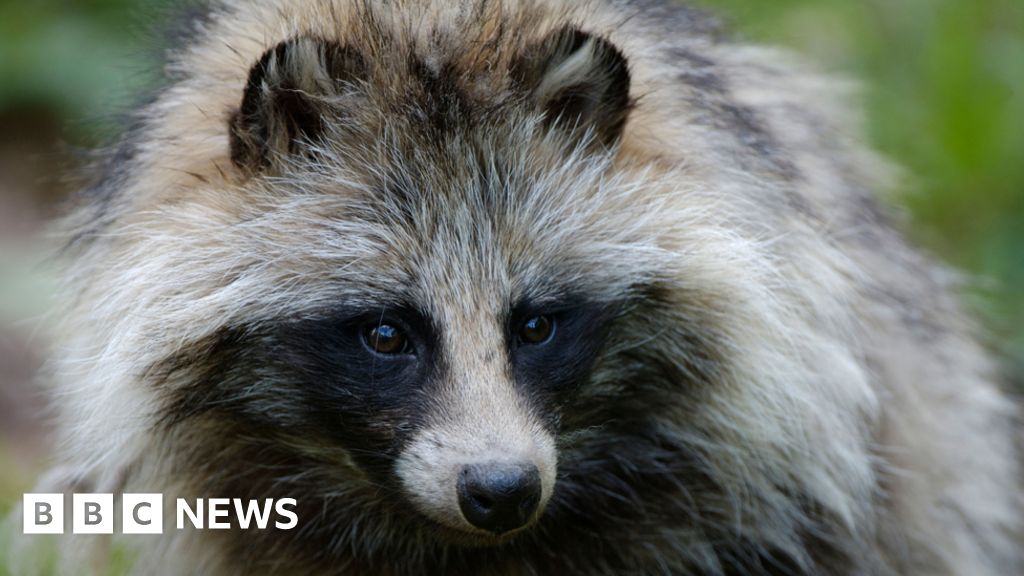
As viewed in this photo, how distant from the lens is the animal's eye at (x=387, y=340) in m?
3.68

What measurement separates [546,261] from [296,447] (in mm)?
903

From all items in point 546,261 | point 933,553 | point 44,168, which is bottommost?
point 44,168

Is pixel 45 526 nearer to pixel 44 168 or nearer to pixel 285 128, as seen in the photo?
pixel 285 128

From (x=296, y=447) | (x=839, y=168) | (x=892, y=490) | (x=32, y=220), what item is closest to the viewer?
(x=296, y=447)

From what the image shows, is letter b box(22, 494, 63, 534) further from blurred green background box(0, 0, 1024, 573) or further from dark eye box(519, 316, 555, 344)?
blurred green background box(0, 0, 1024, 573)

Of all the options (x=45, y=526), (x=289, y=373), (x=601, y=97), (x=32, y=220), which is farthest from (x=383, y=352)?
(x=32, y=220)

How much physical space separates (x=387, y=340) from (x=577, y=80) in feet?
2.85

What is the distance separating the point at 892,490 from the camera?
14.7 feet

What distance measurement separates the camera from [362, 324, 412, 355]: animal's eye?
12.1 ft

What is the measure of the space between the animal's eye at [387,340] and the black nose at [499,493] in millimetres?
425

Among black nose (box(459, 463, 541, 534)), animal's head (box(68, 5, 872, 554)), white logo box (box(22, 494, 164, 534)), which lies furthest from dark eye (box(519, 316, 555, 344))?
white logo box (box(22, 494, 164, 534))

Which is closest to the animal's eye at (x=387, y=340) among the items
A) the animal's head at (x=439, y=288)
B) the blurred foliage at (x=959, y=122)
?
the animal's head at (x=439, y=288)

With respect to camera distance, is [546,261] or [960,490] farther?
[960,490]

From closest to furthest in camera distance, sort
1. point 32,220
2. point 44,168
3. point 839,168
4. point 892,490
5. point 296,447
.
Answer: point 296,447, point 892,490, point 839,168, point 32,220, point 44,168
